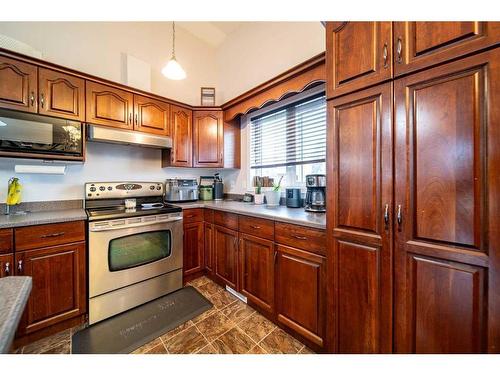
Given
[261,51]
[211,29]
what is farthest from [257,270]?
[211,29]

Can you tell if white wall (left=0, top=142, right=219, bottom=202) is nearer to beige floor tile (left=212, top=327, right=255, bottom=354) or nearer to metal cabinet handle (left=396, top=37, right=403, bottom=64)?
beige floor tile (left=212, top=327, right=255, bottom=354)

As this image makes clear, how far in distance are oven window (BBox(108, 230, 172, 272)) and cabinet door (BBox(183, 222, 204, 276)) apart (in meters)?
0.23

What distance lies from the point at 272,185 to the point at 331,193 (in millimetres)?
1279

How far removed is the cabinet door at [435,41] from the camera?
0.73m

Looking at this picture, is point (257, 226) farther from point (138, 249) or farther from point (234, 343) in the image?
point (138, 249)

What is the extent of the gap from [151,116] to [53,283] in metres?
1.79

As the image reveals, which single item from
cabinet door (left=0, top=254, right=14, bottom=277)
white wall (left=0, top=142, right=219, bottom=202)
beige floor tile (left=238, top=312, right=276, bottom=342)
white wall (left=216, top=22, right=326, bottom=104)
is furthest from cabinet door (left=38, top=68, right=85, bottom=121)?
beige floor tile (left=238, top=312, right=276, bottom=342)

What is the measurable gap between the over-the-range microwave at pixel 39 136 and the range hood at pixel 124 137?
0.10m

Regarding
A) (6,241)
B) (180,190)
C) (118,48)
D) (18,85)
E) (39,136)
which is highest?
(118,48)

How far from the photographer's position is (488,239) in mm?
734

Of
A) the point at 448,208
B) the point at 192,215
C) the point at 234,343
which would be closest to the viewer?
the point at 448,208

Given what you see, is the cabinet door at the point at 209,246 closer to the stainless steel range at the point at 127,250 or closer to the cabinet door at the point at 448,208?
the stainless steel range at the point at 127,250

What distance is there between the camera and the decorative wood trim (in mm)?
1637

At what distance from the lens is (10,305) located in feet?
1.75
